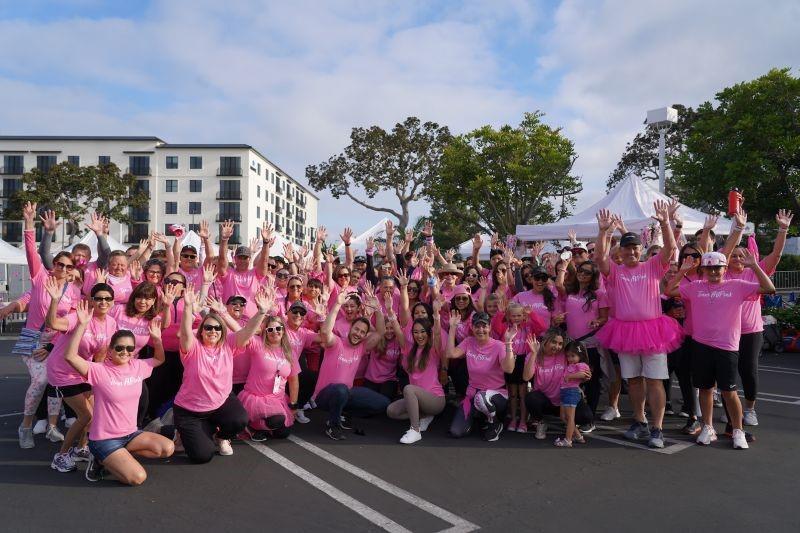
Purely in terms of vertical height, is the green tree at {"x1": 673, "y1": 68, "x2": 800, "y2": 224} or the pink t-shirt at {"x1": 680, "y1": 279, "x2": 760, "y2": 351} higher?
the green tree at {"x1": 673, "y1": 68, "x2": 800, "y2": 224}

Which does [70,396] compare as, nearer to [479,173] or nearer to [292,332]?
[292,332]

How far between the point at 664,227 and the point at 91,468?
5.53 m

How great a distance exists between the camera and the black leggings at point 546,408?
17.8ft

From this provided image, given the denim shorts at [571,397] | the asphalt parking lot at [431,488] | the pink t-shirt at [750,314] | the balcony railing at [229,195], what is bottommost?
the asphalt parking lot at [431,488]

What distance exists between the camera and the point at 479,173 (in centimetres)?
2175

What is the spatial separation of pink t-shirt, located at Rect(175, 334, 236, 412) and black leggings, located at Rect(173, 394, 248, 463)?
0.07 m

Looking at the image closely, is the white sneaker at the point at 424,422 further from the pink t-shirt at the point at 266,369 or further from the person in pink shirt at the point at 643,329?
the person in pink shirt at the point at 643,329

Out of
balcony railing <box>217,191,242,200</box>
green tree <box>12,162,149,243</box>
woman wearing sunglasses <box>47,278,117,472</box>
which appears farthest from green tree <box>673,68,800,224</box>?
balcony railing <box>217,191,242,200</box>

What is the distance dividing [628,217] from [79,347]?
10827 millimetres

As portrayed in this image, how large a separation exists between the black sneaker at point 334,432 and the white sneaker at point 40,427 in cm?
297

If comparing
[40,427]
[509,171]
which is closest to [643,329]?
[40,427]

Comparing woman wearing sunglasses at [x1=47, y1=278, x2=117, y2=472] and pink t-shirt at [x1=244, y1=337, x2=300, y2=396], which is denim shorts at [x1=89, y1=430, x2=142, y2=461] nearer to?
woman wearing sunglasses at [x1=47, y1=278, x2=117, y2=472]

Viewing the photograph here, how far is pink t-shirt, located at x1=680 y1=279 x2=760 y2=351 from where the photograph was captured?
5.08 m

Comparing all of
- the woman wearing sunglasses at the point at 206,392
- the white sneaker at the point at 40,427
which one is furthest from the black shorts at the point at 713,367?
the white sneaker at the point at 40,427
